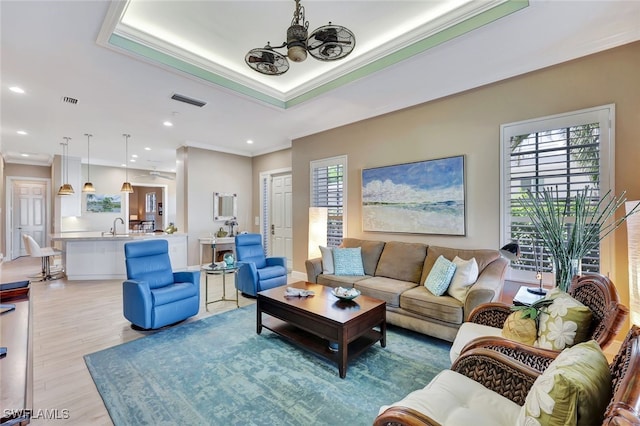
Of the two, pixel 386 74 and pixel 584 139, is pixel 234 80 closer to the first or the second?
pixel 386 74

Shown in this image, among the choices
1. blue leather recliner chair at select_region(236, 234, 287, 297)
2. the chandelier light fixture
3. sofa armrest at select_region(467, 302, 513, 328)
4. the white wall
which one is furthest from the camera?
the white wall

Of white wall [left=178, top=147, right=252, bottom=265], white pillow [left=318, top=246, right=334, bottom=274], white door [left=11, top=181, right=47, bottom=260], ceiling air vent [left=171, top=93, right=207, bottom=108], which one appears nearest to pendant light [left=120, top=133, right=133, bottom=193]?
white wall [left=178, top=147, right=252, bottom=265]

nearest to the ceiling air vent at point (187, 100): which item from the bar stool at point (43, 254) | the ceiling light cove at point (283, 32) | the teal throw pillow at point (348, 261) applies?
the ceiling light cove at point (283, 32)

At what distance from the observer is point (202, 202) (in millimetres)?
6461

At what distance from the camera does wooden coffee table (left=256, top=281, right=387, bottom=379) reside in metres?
2.36

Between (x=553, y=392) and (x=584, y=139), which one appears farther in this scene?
(x=584, y=139)

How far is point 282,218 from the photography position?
21.3 ft

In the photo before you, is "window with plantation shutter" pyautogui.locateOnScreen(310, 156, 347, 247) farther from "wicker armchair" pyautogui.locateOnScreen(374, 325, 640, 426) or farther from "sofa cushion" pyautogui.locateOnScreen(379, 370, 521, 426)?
"sofa cushion" pyautogui.locateOnScreen(379, 370, 521, 426)

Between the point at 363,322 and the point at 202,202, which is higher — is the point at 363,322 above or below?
below

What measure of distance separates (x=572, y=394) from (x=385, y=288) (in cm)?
248

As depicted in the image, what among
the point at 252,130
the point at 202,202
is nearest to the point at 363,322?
the point at 252,130

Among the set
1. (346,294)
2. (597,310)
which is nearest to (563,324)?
(597,310)

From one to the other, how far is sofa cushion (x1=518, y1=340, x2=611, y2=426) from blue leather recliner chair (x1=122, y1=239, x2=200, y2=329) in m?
3.30

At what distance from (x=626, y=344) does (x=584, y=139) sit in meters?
2.63
